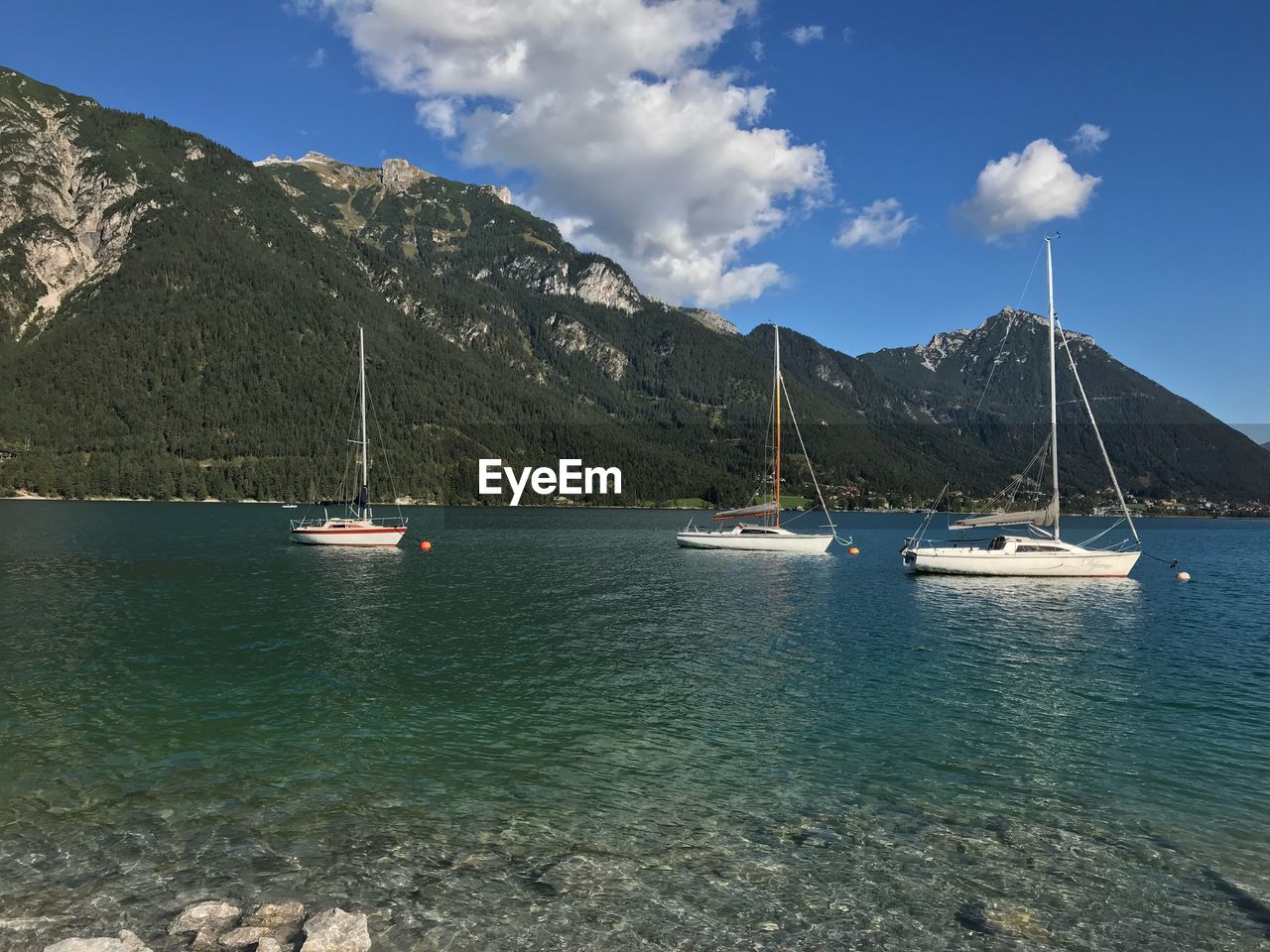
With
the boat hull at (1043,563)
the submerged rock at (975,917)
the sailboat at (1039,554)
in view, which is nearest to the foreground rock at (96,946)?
the submerged rock at (975,917)

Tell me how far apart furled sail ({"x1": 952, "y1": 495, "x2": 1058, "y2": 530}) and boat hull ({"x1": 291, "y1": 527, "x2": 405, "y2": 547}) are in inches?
2633

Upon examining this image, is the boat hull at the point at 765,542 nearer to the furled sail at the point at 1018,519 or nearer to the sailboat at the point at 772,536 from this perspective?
the sailboat at the point at 772,536

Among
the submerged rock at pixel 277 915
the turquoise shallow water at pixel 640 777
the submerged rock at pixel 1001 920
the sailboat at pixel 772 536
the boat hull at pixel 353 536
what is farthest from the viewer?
the boat hull at pixel 353 536

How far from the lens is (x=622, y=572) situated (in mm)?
75500

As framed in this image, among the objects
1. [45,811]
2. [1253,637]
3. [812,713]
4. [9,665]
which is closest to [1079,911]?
[812,713]

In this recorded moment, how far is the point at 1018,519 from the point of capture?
230 ft

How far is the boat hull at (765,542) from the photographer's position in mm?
94062

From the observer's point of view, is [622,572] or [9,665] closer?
[9,665]

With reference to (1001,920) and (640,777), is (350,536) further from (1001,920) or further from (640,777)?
(1001,920)

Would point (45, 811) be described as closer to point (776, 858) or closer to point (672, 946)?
point (672, 946)

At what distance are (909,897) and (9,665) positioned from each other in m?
35.9

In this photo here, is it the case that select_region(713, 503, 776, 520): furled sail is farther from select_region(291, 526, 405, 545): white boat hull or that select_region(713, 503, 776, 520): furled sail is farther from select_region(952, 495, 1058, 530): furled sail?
select_region(291, 526, 405, 545): white boat hull

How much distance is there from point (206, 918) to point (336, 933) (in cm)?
262

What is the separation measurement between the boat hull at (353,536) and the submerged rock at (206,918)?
8464 centimetres
